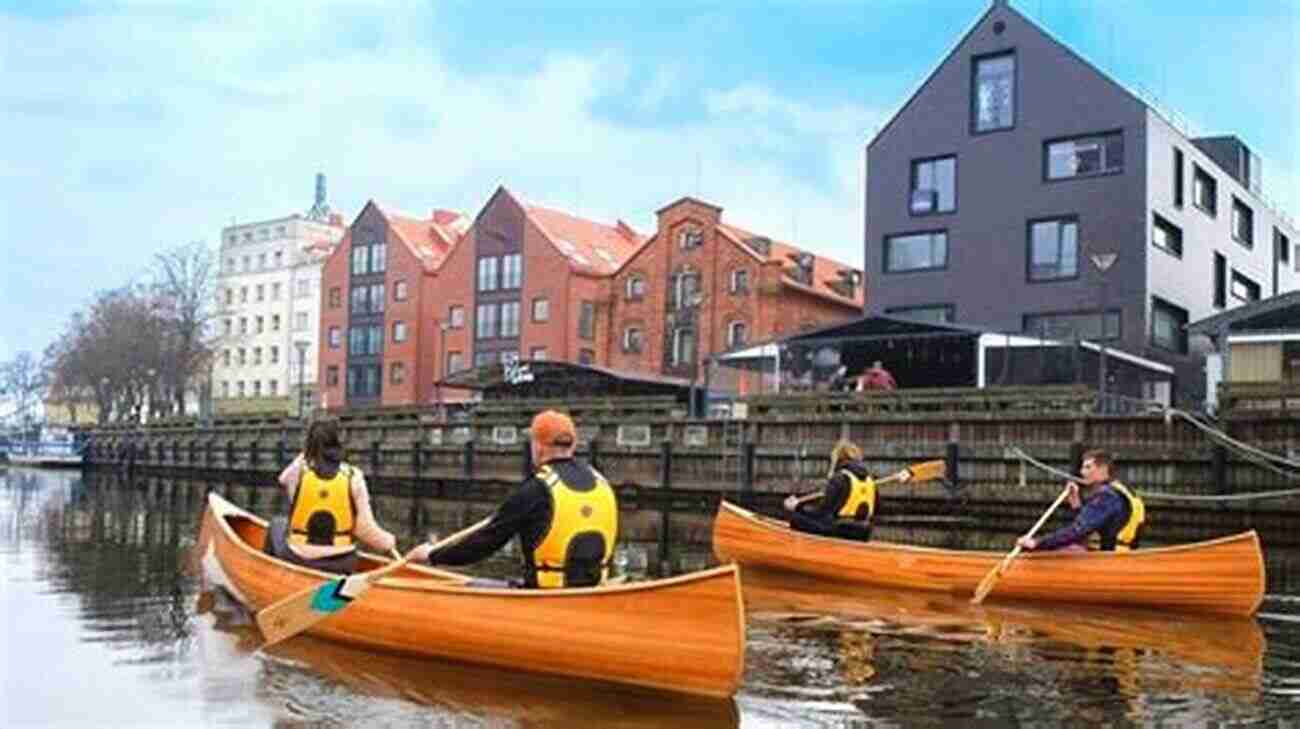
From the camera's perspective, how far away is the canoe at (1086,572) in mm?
13570

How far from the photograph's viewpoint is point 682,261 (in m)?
61.4

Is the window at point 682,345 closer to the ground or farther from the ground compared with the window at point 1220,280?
closer to the ground

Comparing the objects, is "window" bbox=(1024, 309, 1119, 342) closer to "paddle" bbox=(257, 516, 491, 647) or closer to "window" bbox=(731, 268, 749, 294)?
"window" bbox=(731, 268, 749, 294)

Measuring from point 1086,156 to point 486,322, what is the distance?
122ft

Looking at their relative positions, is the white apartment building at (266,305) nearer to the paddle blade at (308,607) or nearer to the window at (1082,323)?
the window at (1082,323)

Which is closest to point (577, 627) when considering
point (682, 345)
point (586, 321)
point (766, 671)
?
point (766, 671)

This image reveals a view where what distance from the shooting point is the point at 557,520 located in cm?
881

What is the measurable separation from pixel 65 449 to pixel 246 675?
5943 cm

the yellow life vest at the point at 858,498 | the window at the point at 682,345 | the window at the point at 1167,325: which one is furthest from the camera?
the window at the point at 682,345

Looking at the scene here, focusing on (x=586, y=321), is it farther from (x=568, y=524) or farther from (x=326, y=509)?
(x=568, y=524)

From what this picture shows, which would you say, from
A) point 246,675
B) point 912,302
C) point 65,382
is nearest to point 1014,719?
point 246,675

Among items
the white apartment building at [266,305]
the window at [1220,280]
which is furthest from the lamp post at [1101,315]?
the white apartment building at [266,305]

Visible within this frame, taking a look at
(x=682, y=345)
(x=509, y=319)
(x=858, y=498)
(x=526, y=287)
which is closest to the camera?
(x=858, y=498)

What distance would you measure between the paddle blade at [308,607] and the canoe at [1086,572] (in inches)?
289
